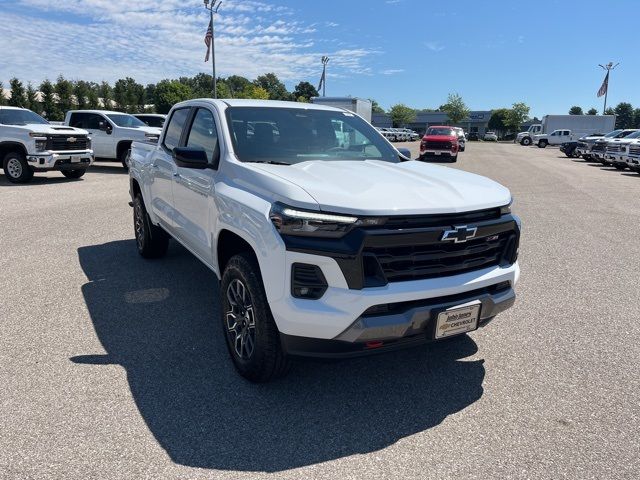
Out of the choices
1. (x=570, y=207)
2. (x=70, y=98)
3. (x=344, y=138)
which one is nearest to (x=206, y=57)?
(x=70, y=98)

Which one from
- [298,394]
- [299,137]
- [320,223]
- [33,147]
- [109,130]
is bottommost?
[298,394]

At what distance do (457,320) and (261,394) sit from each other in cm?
134

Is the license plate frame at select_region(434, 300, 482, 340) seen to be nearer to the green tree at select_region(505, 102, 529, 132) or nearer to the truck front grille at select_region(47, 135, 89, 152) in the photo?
the truck front grille at select_region(47, 135, 89, 152)

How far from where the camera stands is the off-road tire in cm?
597

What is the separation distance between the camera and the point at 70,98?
1827 inches

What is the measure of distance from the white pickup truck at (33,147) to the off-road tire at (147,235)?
872 cm

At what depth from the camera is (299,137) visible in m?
4.14

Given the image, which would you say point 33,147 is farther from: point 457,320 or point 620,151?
point 620,151

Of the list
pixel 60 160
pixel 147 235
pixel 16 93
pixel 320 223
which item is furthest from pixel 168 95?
pixel 320 223

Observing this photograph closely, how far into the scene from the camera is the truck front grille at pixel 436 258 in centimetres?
279

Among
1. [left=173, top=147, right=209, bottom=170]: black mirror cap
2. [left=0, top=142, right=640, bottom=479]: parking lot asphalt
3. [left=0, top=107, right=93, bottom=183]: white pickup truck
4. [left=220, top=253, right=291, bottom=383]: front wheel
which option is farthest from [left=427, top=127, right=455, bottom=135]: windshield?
[left=220, top=253, right=291, bottom=383]: front wheel

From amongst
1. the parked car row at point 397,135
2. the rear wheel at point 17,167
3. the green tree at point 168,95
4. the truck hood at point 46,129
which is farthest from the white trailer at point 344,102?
the green tree at point 168,95

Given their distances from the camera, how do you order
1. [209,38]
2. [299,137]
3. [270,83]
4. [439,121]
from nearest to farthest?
[299,137] < [209,38] < [439,121] < [270,83]

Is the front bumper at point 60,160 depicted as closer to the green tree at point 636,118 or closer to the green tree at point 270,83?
the green tree at point 270,83
